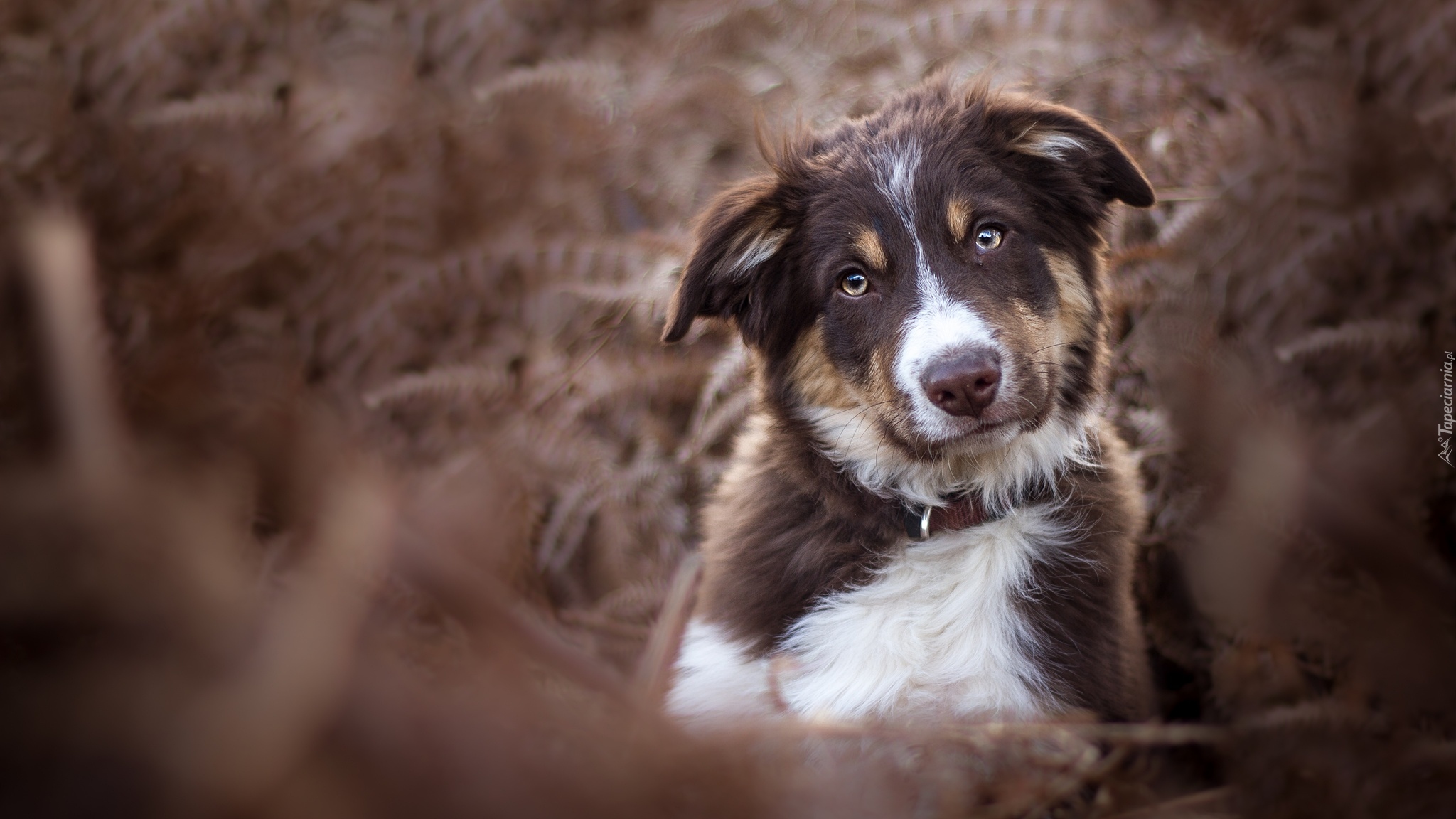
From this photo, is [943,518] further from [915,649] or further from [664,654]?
[664,654]

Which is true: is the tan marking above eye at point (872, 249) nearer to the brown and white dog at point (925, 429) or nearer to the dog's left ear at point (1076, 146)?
the brown and white dog at point (925, 429)

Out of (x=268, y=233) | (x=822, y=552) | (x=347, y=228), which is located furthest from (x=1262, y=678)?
(x=347, y=228)

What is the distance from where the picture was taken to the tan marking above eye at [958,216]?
3133 mm

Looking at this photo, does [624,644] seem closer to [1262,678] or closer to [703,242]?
[703,242]

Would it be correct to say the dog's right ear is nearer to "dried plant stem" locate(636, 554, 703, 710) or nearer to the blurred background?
the blurred background

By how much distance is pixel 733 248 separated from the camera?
3246 mm

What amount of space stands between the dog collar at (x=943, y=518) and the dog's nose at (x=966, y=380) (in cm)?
43

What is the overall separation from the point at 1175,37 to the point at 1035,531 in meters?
2.92

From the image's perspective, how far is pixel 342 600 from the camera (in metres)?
0.57

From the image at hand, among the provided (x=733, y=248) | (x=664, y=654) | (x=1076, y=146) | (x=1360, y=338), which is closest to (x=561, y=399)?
(x=733, y=248)

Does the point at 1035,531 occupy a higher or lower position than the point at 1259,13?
lower

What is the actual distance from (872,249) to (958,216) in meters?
0.31

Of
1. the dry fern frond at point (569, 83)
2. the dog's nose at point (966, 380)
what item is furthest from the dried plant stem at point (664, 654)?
the dry fern frond at point (569, 83)

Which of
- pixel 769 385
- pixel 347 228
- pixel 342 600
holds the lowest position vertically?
pixel 769 385
